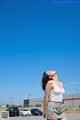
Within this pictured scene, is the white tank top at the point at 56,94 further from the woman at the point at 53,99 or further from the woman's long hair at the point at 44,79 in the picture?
the woman's long hair at the point at 44,79

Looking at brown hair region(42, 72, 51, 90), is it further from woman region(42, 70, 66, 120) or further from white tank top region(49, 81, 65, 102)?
white tank top region(49, 81, 65, 102)

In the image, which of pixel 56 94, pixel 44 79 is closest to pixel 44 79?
pixel 44 79

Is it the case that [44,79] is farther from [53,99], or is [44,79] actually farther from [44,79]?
[53,99]

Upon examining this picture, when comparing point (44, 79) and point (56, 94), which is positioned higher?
point (44, 79)

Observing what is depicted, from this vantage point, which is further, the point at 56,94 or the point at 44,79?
the point at 44,79

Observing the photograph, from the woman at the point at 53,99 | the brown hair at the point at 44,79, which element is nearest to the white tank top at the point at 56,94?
the woman at the point at 53,99

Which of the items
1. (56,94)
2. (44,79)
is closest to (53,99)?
(56,94)

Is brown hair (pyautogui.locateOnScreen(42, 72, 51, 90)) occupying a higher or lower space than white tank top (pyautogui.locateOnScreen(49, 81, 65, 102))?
higher

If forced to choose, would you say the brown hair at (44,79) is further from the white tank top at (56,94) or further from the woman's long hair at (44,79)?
the white tank top at (56,94)

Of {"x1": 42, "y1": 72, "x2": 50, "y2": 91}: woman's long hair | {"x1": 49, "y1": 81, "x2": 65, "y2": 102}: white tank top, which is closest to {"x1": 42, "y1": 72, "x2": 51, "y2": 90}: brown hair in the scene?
{"x1": 42, "y1": 72, "x2": 50, "y2": 91}: woman's long hair

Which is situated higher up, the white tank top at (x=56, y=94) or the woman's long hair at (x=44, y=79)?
the woman's long hair at (x=44, y=79)

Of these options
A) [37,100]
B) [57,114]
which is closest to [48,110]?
[57,114]

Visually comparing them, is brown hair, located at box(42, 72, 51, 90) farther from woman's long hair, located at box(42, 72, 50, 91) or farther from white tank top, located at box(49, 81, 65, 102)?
white tank top, located at box(49, 81, 65, 102)

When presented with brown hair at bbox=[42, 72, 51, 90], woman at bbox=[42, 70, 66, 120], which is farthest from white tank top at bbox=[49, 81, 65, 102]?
brown hair at bbox=[42, 72, 51, 90]
